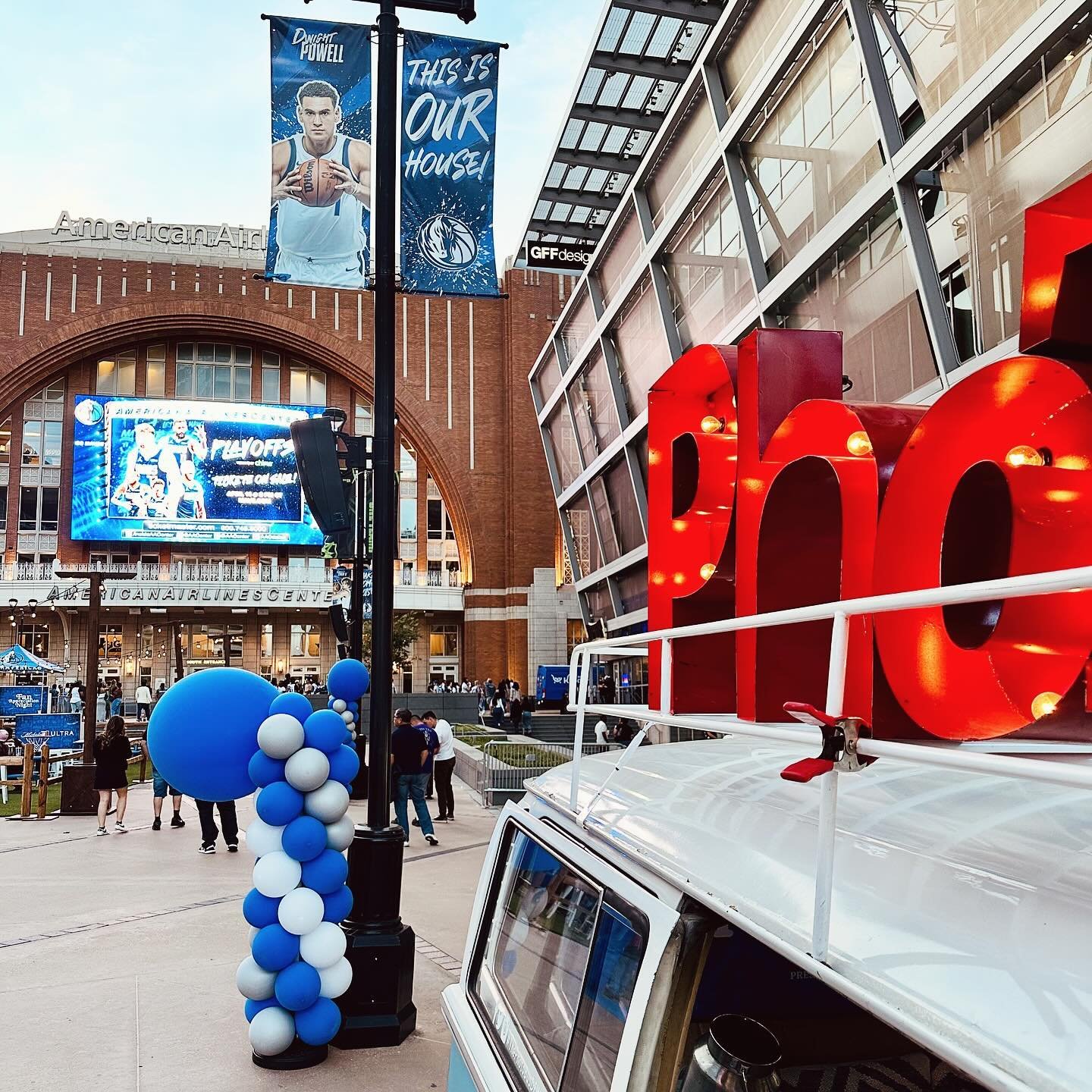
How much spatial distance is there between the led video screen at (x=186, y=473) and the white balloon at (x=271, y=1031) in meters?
47.3

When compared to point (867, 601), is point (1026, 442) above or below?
above

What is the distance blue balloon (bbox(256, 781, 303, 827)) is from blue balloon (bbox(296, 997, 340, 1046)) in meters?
1.05

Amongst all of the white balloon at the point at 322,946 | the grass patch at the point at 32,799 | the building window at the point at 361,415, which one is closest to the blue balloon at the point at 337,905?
the white balloon at the point at 322,946

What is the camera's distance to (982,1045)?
1124mm

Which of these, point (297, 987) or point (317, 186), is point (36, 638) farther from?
point (297, 987)

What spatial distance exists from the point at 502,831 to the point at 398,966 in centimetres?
345

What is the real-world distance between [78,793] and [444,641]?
38911mm

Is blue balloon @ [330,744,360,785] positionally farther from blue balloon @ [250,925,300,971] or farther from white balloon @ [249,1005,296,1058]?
white balloon @ [249,1005,296,1058]

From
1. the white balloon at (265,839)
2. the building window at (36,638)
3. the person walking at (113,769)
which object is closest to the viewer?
the white balloon at (265,839)

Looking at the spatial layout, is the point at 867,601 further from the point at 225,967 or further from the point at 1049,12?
the point at 1049,12

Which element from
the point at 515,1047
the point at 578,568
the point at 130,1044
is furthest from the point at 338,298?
the point at 515,1047

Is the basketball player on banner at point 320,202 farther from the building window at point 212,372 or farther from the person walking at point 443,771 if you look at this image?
the building window at point 212,372

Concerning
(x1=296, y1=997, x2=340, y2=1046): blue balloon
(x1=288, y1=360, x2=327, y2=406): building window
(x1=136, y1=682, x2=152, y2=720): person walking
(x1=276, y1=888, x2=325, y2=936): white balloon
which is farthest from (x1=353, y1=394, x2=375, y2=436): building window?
(x1=296, y1=997, x2=340, y2=1046): blue balloon

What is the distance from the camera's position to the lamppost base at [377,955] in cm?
608
